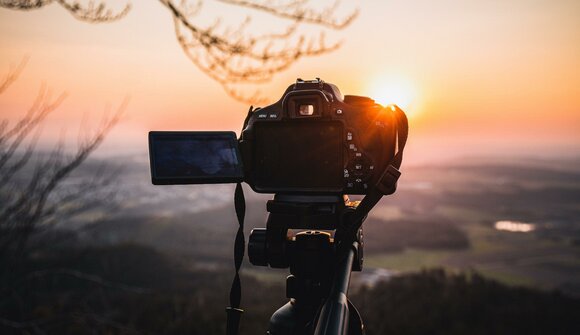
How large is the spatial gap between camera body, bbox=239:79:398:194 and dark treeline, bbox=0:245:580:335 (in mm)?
2634

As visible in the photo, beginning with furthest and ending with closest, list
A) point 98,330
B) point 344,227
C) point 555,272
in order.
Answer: point 555,272 → point 98,330 → point 344,227

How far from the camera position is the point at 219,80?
288cm

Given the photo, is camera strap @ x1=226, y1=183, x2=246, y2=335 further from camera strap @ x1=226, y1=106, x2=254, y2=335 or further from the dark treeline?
the dark treeline

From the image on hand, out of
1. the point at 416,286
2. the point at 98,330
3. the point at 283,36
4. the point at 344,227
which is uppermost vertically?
the point at 283,36

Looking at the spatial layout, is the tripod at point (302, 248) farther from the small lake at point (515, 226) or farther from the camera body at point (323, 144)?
the small lake at point (515, 226)

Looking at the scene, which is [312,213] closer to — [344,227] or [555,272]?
[344,227]

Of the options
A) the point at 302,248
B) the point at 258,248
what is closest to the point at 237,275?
the point at 258,248

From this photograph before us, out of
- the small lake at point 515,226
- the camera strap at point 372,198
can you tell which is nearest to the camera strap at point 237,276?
the camera strap at point 372,198

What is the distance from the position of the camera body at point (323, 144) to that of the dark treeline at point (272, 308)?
2.63 metres

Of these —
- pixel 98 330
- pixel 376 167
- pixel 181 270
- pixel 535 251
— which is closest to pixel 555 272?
pixel 535 251

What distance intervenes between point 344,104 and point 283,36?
1447 mm

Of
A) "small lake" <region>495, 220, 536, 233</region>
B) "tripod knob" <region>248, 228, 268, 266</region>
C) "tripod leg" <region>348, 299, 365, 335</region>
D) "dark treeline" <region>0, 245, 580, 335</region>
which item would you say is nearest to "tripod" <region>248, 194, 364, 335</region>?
"tripod knob" <region>248, 228, 268, 266</region>

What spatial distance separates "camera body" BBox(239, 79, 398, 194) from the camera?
1574mm

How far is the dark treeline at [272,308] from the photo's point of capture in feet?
15.0
